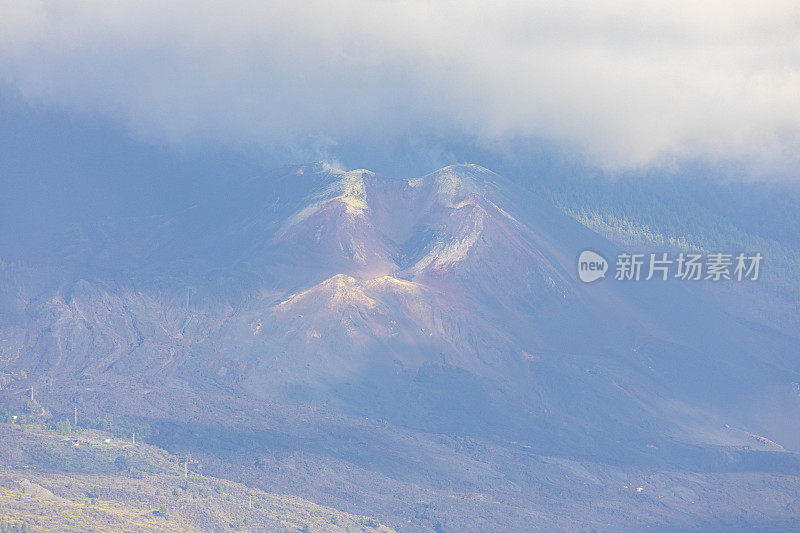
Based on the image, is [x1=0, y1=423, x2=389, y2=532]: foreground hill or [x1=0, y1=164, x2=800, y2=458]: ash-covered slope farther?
[x1=0, y1=164, x2=800, y2=458]: ash-covered slope

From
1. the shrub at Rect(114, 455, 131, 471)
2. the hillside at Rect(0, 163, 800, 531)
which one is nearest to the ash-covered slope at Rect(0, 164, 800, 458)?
the hillside at Rect(0, 163, 800, 531)

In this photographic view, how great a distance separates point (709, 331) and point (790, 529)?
36.5 m

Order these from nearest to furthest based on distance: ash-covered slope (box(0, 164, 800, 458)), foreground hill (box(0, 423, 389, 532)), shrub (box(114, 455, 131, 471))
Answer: foreground hill (box(0, 423, 389, 532)) → shrub (box(114, 455, 131, 471)) → ash-covered slope (box(0, 164, 800, 458))

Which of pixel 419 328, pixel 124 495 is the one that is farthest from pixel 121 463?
pixel 419 328

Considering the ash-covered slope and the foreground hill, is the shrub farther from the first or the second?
the ash-covered slope

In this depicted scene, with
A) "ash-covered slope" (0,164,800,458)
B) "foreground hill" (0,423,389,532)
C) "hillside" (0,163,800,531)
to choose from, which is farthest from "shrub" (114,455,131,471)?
"ash-covered slope" (0,164,800,458)

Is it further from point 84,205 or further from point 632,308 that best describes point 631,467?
point 84,205

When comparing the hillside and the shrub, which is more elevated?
the hillside

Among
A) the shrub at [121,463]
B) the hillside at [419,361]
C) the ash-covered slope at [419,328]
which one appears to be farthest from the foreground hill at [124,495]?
the ash-covered slope at [419,328]

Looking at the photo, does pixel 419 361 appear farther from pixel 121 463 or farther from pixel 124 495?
pixel 124 495

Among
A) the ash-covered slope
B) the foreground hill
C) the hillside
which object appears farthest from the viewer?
the ash-covered slope

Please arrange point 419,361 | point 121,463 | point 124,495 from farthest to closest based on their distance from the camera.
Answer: point 419,361 < point 121,463 < point 124,495

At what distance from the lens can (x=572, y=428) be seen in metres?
104

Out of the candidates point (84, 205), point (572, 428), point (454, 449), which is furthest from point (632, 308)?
point (84, 205)
